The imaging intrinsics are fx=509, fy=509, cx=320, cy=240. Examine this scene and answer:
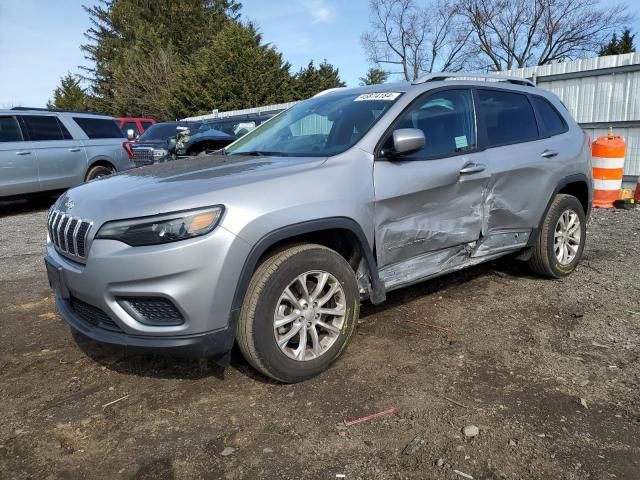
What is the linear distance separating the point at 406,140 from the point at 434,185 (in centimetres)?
48

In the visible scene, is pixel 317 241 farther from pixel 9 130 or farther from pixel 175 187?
pixel 9 130

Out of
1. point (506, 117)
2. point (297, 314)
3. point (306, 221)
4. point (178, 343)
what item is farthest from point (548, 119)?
point (178, 343)

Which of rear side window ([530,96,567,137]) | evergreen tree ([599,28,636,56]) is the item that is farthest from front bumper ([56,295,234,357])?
evergreen tree ([599,28,636,56])

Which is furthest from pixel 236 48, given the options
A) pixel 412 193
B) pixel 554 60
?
pixel 412 193

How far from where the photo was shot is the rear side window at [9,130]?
9.01m

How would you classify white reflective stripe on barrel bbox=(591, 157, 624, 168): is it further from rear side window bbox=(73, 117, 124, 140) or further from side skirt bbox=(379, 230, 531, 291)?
rear side window bbox=(73, 117, 124, 140)

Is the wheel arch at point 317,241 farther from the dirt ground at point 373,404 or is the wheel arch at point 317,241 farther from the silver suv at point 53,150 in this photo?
the silver suv at point 53,150

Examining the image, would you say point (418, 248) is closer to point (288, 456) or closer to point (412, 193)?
point (412, 193)

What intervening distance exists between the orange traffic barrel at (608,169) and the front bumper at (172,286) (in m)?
7.66

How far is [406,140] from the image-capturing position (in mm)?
3090

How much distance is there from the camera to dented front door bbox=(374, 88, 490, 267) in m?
3.21

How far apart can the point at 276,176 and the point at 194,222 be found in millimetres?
555

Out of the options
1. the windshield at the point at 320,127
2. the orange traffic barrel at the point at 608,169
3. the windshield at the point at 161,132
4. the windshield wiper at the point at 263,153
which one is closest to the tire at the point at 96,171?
the windshield at the point at 161,132

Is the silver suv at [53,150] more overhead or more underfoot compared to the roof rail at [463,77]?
more underfoot
